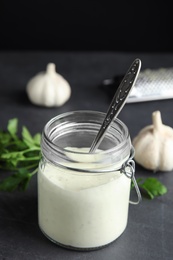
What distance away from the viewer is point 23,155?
1736 millimetres

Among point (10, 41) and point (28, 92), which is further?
point (10, 41)

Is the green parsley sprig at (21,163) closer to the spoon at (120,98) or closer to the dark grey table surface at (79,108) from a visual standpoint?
the dark grey table surface at (79,108)

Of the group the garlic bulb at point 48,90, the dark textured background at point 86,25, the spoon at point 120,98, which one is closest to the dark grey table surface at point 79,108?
the garlic bulb at point 48,90

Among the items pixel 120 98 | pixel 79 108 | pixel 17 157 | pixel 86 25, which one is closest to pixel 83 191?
pixel 120 98

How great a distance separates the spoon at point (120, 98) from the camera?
4.44 feet

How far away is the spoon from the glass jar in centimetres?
4

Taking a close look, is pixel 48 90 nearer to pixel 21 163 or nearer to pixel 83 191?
pixel 21 163

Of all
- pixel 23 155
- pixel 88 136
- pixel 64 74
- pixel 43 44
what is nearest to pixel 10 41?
pixel 43 44

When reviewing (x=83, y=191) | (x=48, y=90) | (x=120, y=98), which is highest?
(x=120, y=98)

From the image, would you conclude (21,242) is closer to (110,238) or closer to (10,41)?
(110,238)

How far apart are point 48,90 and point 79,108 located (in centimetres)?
12

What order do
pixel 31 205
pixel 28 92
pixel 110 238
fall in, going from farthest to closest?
pixel 28 92 < pixel 31 205 < pixel 110 238

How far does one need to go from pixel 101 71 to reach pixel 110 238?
986 millimetres

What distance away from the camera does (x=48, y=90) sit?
6.84 feet
